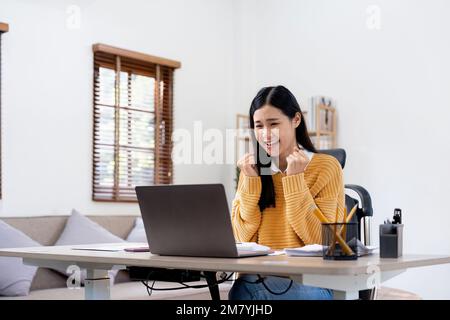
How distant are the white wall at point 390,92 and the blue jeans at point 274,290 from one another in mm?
2683

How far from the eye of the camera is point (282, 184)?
207 cm

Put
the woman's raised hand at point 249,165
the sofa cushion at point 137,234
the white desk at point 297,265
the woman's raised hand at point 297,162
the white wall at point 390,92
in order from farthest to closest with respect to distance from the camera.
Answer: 1. the white wall at point 390,92
2. the sofa cushion at point 137,234
3. the woman's raised hand at point 249,165
4. the woman's raised hand at point 297,162
5. the white desk at point 297,265

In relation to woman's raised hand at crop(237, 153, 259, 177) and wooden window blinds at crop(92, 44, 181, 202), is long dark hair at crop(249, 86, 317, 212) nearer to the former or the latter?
woman's raised hand at crop(237, 153, 259, 177)

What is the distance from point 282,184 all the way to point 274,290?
405 millimetres

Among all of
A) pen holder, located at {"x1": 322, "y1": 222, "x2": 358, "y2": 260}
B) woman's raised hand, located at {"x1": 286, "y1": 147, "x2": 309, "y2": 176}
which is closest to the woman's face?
woman's raised hand, located at {"x1": 286, "y1": 147, "x2": 309, "y2": 176}

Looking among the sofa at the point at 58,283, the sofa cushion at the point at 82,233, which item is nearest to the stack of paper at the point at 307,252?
the sofa at the point at 58,283

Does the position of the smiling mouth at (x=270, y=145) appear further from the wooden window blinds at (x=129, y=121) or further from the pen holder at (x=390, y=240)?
the wooden window blinds at (x=129, y=121)

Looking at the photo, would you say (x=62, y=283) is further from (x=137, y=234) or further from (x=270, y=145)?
(x=270, y=145)

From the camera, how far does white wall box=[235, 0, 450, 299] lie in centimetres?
426

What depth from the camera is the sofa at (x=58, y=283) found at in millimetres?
3288

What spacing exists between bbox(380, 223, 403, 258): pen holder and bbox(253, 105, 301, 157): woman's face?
589 mm

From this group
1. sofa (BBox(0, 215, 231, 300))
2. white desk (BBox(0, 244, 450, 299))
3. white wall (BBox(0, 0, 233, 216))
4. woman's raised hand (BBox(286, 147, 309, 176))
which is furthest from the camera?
white wall (BBox(0, 0, 233, 216))

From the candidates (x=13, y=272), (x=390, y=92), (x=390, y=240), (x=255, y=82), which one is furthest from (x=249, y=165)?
(x=255, y=82)
